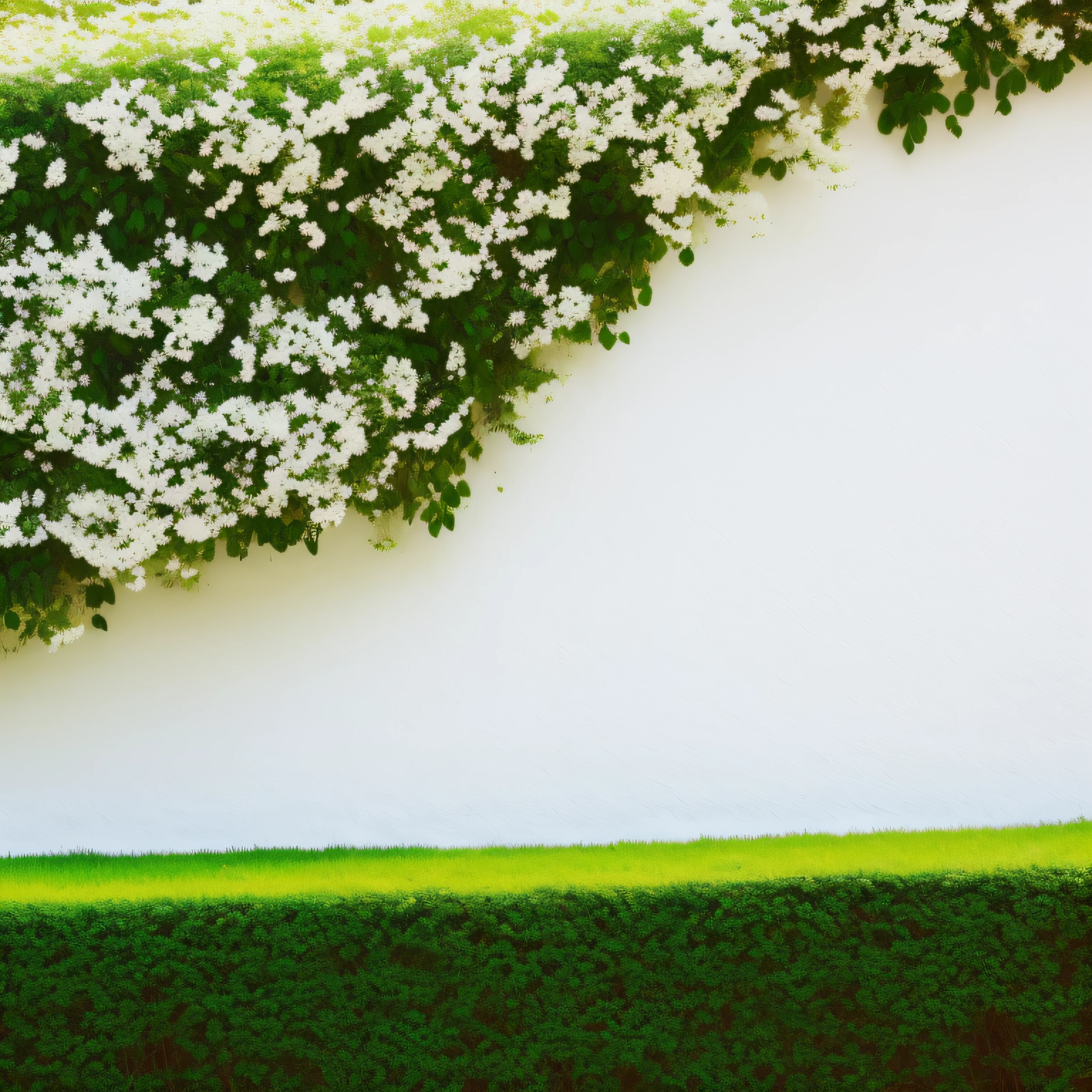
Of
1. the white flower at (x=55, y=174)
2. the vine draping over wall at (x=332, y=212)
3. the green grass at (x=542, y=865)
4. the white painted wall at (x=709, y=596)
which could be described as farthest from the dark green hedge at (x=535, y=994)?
the white flower at (x=55, y=174)

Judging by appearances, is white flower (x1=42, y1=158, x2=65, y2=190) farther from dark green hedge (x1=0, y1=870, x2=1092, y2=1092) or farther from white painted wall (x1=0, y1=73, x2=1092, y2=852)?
dark green hedge (x1=0, y1=870, x2=1092, y2=1092)

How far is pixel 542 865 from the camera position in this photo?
9.94 ft

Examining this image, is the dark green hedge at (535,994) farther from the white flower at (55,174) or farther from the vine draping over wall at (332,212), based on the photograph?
the white flower at (55,174)

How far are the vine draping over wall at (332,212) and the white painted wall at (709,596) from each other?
10.3 inches

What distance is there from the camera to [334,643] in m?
3.72

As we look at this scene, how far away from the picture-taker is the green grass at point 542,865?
9.12 ft

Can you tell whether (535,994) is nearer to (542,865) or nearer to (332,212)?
(542,865)

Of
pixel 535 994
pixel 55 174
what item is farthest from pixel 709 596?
pixel 55 174

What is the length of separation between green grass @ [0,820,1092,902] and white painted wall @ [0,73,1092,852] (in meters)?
0.24

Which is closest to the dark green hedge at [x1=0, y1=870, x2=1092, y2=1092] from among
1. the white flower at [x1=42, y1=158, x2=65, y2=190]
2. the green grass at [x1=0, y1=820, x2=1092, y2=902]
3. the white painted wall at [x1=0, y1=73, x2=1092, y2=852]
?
the green grass at [x1=0, y1=820, x2=1092, y2=902]

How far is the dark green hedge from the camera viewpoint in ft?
8.73

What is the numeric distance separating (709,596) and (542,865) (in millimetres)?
1297

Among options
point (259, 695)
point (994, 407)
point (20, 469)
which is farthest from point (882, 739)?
point (20, 469)

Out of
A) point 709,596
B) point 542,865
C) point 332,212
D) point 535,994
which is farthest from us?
point 709,596
